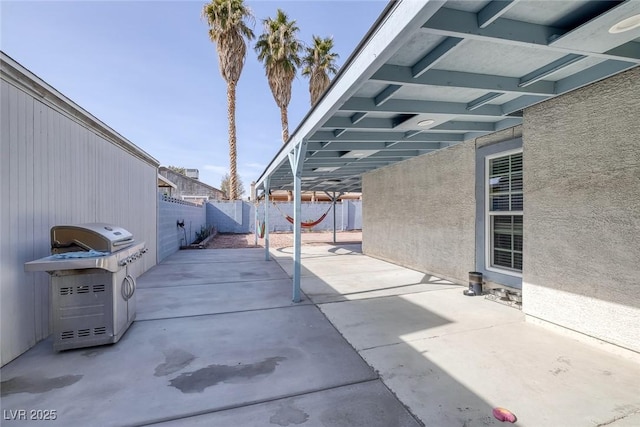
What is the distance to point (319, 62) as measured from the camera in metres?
15.6

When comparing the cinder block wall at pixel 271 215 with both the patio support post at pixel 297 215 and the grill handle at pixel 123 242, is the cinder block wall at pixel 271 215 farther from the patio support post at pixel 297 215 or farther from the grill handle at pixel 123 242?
the grill handle at pixel 123 242

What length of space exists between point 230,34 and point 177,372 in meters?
14.5

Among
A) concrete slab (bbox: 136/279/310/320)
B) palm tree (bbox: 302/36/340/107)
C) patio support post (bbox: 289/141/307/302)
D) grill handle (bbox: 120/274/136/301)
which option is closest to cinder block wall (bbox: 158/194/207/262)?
concrete slab (bbox: 136/279/310/320)

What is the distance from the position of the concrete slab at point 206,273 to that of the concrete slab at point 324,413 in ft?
12.5

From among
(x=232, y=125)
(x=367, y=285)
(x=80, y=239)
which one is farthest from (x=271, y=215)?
(x=80, y=239)

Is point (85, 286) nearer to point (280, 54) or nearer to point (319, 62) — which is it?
point (280, 54)

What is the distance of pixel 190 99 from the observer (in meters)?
11.5

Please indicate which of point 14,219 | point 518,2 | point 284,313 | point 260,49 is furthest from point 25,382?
point 260,49

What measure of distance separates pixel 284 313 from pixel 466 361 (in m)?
2.14

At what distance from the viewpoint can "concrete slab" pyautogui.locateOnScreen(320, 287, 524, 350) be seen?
309 centimetres

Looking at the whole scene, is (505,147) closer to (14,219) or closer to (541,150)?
(541,150)

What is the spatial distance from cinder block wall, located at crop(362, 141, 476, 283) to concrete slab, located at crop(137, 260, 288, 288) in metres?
2.91

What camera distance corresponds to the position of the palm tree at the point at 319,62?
51.1ft

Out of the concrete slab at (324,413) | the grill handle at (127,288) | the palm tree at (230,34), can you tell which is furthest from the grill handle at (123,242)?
the palm tree at (230,34)
